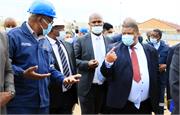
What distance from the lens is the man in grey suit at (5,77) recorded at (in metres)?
3.79

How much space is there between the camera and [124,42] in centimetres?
532

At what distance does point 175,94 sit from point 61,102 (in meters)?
2.01

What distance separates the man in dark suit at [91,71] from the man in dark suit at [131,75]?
87 centimetres

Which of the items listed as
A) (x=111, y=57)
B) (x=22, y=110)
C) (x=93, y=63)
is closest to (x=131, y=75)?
(x=111, y=57)

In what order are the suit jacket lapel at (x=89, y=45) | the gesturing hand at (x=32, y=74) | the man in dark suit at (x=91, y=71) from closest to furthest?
1. the gesturing hand at (x=32, y=74)
2. the man in dark suit at (x=91, y=71)
3. the suit jacket lapel at (x=89, y=45)

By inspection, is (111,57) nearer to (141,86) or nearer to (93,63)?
(141,86)

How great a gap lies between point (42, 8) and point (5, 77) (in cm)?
90

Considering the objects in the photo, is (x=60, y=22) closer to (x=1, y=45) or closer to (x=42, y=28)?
(x=42, y=28)

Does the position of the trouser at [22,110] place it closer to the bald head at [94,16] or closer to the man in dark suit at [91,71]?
the man in dark suit at [91,71]

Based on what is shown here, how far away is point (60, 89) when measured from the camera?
5547 mm

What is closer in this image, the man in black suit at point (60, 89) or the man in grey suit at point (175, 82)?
the man in grey suit at point (175, 82)

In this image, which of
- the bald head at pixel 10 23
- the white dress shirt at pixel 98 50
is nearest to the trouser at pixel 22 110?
the white dress shirt at pixel 98 50

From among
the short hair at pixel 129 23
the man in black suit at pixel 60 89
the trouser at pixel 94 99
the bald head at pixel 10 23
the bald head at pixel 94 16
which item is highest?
the bald head at pixel 94 16

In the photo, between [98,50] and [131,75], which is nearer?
[131,75]
